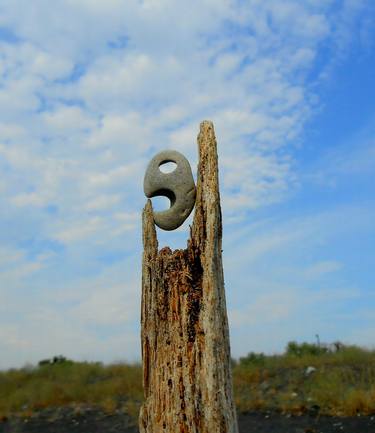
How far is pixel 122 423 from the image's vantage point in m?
14.3

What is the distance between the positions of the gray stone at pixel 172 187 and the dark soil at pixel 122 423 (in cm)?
814

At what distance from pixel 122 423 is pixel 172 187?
33.3 feet

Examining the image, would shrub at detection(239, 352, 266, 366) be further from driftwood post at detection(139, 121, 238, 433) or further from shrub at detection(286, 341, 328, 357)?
driftwood post at detection(139, 121, 238, 433)

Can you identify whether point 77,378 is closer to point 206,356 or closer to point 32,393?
point 32,393

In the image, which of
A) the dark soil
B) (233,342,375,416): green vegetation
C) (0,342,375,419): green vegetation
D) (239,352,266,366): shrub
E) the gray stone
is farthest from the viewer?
(239,352,266,366): shrub

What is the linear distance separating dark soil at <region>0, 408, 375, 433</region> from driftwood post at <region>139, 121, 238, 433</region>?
310 inches

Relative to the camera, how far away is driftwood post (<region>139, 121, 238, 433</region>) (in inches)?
199

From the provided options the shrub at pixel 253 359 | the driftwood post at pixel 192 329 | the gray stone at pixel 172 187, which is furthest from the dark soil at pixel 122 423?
the gray stone at pixel 172 187

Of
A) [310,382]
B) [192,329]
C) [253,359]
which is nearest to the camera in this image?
[192,329]

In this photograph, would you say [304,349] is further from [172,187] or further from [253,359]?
[172,187]

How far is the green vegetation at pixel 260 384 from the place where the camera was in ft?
45.4

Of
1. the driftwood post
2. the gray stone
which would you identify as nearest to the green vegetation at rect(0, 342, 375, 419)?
the driftwood post

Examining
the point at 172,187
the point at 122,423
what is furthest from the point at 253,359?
the point at 172,187

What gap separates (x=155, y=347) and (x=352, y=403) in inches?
351
